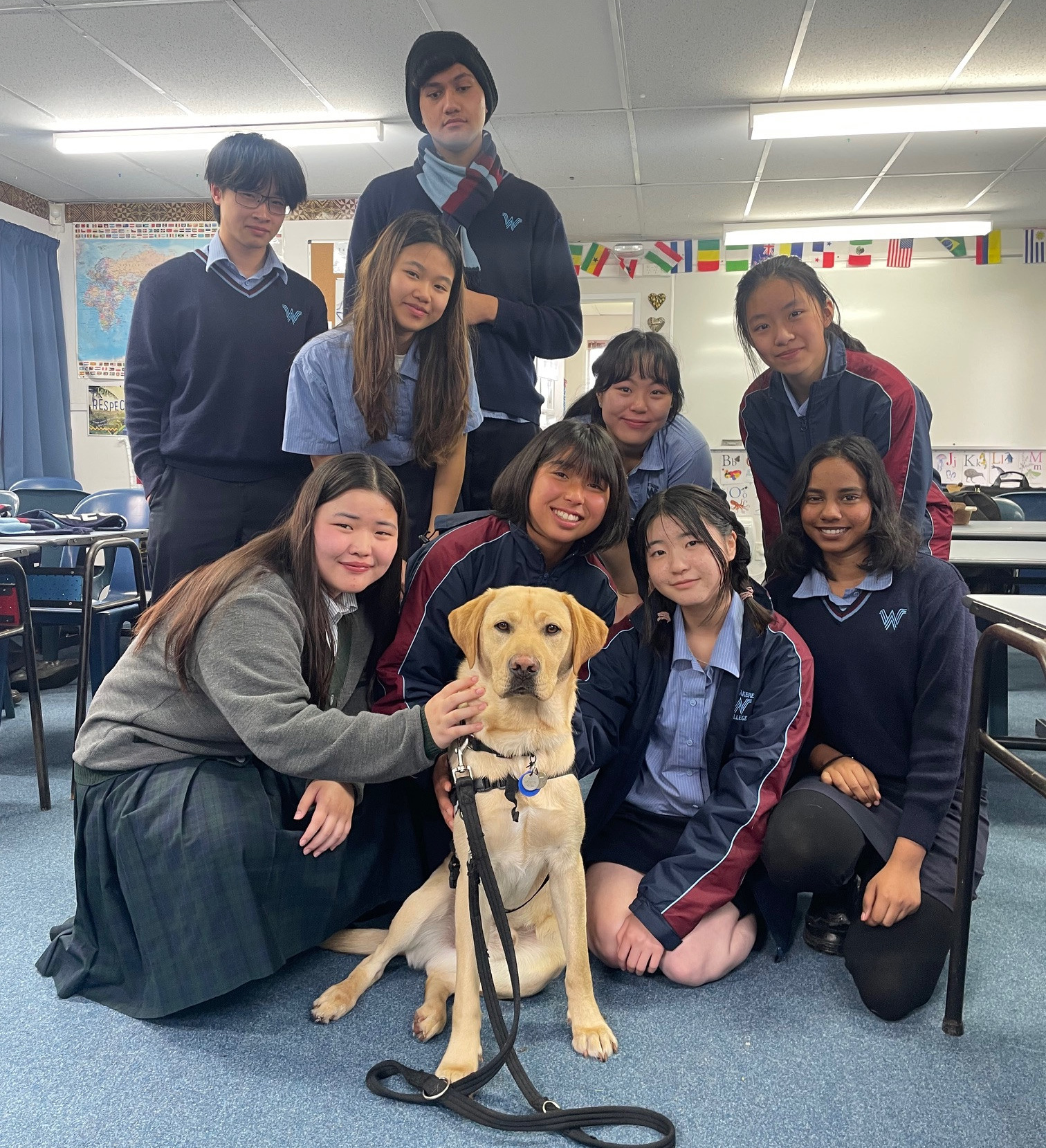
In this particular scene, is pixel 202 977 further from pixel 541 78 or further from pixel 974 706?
pixel 541 78

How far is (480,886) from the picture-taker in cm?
154

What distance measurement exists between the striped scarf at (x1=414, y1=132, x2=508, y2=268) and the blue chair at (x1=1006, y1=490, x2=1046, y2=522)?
467 cm

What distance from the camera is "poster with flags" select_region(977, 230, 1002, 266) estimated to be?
7496 mm

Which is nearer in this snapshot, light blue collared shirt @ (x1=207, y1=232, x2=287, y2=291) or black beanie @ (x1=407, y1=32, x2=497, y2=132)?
black beanie @ (x1=407, y1=32, x2=497, y2=132)

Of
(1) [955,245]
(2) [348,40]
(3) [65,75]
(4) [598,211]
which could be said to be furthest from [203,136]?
(1) [955,245]

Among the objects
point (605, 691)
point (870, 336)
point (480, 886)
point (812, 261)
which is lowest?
point (480, 886)

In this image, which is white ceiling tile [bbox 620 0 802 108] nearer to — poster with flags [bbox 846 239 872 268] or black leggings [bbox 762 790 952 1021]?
poster with flags [bbox 846 239 872 268]

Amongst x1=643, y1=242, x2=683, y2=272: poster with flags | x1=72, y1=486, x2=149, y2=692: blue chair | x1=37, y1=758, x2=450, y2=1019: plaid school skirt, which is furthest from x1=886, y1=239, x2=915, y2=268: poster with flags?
x1=37, y1=758, x2=450, y2=1019: plaid school skirt

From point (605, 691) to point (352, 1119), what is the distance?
38.1 inches

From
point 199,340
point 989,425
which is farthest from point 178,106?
point 989,425

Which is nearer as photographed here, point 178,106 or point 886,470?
point 886,470

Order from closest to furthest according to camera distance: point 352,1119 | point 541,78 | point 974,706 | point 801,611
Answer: point 352,1119, point 974,706, point 801,611, point 541,78

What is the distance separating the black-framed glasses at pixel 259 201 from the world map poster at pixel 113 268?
539cm

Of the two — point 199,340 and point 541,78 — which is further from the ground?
point 541,78
